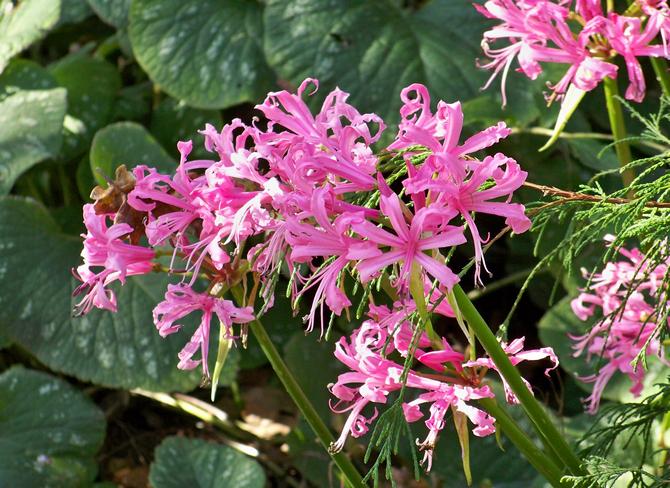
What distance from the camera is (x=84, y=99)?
76.0 inches

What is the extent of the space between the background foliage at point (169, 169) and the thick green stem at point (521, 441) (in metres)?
0.52

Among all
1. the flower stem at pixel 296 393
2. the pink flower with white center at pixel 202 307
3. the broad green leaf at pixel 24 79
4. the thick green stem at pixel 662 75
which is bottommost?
the broad green leaf at pixel 24 79

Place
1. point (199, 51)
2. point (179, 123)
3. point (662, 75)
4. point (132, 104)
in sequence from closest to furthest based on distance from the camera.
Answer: point (662, 75), point (199, 51), point (179, 123), point (132, 104)

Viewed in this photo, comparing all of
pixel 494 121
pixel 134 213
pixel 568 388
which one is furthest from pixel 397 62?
pixel 134 213

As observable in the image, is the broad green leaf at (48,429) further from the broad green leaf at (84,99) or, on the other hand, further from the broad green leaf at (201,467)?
the broad green leaf at (84,99)

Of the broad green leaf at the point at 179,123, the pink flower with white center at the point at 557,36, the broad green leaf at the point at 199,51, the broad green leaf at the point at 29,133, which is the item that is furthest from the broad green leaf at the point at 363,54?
the pink flower with white center at the point at 557,36

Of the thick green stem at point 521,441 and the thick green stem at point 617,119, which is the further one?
the thick green stem at point 617,119

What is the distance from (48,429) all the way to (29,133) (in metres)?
0.47

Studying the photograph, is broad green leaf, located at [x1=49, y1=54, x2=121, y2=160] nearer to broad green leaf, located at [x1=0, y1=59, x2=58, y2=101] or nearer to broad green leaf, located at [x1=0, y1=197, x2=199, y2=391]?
broad green leaf, located at [x1=0, y1=59, x2=58, y2=101]

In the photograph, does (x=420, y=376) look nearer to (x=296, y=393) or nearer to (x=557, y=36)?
(x=296, y=393)

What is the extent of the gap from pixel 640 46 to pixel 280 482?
3.54ft

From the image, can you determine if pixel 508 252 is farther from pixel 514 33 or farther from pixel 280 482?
pixel 514 33

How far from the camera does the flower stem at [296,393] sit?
2.25ft

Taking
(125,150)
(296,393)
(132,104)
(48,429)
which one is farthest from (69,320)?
(296,393)
